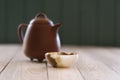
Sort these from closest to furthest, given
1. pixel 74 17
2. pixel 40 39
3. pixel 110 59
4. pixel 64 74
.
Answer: pixel 64 74 < pixel 40 39 < pixel 110 59 < pixel 74 17

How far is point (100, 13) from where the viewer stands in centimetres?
300

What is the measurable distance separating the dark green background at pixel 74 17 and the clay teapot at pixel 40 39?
171cm

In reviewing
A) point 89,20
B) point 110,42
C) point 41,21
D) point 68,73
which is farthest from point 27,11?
point 68,73

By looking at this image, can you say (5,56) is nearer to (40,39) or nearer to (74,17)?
(40,39)

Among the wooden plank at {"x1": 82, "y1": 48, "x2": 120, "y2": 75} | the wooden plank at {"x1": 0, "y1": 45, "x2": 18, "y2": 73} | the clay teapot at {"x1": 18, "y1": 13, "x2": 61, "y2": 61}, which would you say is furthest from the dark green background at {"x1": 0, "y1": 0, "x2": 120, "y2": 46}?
the clay teapot at {"x1": 18, "y1": 13, "x2": 61, "y2": 61}

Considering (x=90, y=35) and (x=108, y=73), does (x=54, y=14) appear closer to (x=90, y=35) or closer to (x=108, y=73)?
(x=90, y=35)

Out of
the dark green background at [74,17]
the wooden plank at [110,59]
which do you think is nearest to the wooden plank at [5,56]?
the wooden plank at [110,59]

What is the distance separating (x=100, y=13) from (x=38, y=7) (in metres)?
0.61

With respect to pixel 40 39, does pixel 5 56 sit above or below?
below

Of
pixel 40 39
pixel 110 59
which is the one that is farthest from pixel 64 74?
pixel 110 59

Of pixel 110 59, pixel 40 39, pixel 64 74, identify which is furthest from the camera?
pixel 110 59

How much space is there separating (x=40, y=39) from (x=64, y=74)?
354 millimetres

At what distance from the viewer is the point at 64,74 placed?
93 cm

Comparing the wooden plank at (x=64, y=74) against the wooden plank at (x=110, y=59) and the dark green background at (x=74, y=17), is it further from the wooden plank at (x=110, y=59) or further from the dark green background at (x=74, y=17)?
the dark green background at (x=74, y=17)
